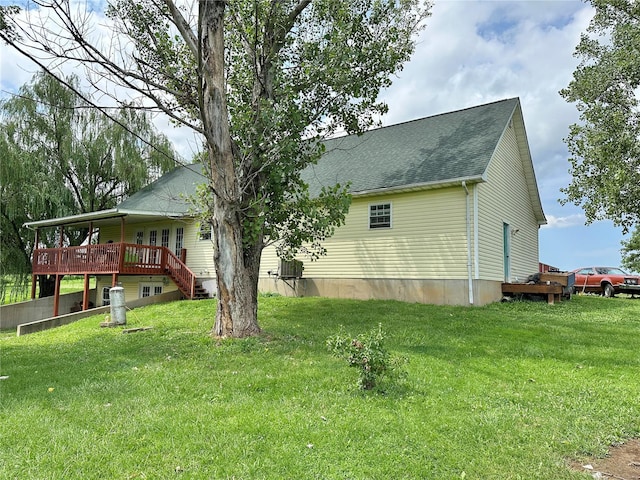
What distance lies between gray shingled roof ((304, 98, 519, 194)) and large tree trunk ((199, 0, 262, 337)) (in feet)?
12.6

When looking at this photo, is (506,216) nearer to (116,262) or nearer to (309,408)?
(309,408)

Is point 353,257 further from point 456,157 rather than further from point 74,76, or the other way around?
point 74,76

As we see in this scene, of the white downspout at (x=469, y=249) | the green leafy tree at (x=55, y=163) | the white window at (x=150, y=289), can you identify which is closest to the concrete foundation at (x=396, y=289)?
the white downspout at (x=469, y=249)

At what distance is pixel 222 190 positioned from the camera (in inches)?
306

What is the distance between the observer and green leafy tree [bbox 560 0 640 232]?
1542 cm

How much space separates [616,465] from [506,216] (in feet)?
39.9

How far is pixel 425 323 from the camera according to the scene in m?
9.10

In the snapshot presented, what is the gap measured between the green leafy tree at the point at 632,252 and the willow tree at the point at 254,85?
33317mm

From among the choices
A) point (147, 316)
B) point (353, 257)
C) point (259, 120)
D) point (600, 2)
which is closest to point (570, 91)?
point (600, 2)

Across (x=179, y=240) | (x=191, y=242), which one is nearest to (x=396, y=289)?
(x=191, y=242)

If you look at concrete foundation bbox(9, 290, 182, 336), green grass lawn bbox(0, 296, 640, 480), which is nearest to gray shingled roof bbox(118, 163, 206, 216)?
concrete foundation bbox(9, 290, 182, 336)

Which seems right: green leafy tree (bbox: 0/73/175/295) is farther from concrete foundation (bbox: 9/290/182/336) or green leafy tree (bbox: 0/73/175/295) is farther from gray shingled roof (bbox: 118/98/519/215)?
concrete foundation (bbox: 9/290/182/336)

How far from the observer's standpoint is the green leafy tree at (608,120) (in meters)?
15.4

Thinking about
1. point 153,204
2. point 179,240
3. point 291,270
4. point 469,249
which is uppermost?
point 153,204
